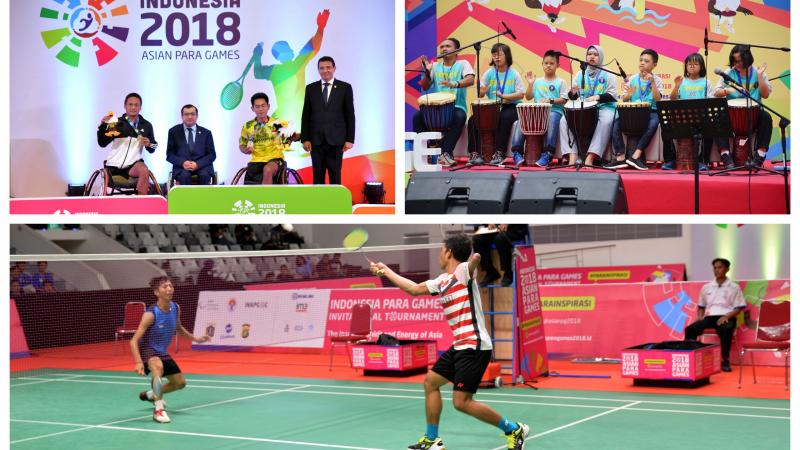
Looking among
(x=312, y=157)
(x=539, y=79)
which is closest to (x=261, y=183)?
(x=312, y=157)

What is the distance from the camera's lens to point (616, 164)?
3.86 metres

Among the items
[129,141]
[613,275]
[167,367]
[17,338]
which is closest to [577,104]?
[129,141]

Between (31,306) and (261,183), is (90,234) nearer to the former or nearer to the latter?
(31,306)

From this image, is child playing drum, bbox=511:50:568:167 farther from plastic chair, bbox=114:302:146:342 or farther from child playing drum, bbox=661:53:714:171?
plastic chair, bbox=114:302:146:342

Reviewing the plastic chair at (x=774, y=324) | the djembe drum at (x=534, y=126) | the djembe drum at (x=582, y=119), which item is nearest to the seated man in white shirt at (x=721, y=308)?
the plastic chair at (x=774, y=324)

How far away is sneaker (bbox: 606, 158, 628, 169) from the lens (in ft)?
12.6

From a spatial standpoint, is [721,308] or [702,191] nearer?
[702,191]

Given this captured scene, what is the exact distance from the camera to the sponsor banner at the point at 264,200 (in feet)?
11.6

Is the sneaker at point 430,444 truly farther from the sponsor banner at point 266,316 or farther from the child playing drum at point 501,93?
the sponsor banner at point 266,316

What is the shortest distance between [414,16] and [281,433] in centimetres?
763

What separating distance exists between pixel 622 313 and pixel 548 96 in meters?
13.2

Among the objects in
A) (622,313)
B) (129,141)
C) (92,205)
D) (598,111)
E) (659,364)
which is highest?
(598,111)

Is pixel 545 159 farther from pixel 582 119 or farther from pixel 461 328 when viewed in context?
pixel 461 328

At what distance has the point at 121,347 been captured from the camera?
19.9 metres
